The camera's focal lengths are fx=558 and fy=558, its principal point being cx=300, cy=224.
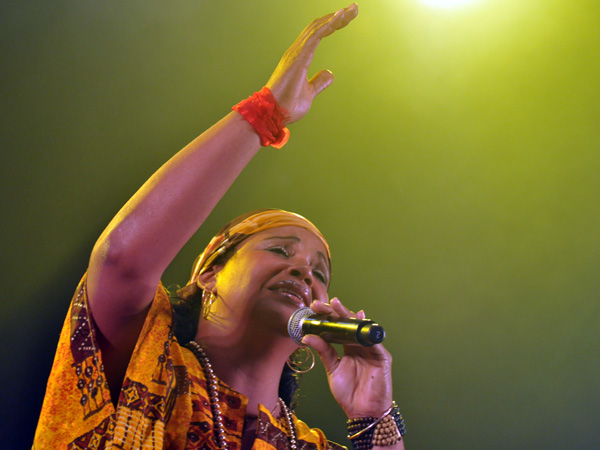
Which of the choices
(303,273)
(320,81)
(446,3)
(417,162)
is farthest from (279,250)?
(446,3)

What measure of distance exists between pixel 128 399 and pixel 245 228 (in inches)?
23.4

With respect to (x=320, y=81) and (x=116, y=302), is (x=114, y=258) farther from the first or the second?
(x=320, y=81)

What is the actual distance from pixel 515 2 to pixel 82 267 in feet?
7.18

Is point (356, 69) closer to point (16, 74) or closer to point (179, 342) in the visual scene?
point (16, 74)

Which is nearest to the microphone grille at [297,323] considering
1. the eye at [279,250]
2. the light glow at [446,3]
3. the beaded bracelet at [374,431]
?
the eye at [279,250]

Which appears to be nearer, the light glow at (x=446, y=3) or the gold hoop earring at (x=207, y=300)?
the gold hoop earring at (x=207, y=300)

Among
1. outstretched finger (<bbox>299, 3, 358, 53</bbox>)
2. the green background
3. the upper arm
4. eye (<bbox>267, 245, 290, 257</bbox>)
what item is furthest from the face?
the green background

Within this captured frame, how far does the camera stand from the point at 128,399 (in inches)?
39.0

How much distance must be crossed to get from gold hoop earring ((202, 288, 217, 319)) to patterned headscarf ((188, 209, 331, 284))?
97 mm

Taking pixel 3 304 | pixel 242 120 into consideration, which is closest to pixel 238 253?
pixel 242 120

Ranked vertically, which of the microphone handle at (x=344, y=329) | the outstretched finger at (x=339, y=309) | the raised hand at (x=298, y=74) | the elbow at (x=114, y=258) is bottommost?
the microphone handle at (x=344, y=329)

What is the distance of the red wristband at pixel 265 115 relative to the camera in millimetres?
1057

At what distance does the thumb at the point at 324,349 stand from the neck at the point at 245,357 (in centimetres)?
8

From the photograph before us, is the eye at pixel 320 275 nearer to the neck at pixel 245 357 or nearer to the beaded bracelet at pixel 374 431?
the neck at pixel 245 357
